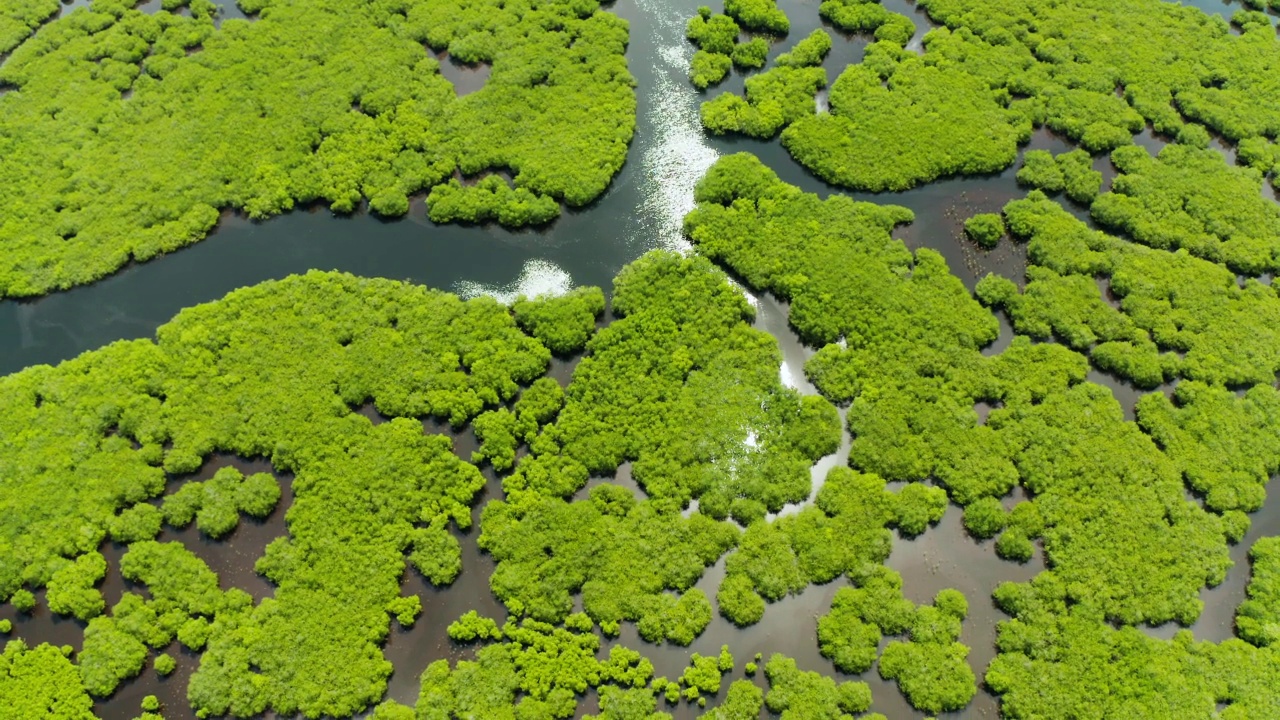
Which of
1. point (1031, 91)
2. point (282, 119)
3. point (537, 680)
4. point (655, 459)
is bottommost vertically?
point (537, 680)

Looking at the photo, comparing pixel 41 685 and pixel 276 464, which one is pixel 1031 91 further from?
pixel 41 685

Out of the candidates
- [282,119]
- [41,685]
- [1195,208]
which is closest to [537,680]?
[41,685]

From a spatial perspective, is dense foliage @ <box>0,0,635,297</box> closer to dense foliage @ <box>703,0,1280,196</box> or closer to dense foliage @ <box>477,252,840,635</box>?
dense foliage @ <box>477,252,840,635</box>

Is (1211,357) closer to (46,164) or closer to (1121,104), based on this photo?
(1121,104)

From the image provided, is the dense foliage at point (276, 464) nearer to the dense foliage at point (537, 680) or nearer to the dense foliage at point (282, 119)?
the dense foliage at point (537, 680)

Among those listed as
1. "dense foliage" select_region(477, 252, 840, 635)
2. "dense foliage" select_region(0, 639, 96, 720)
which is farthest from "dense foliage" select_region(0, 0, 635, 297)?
"dense foliage" select_region(0, 639, 96, 720)

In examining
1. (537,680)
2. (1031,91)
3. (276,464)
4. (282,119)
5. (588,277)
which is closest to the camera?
(537,680)
